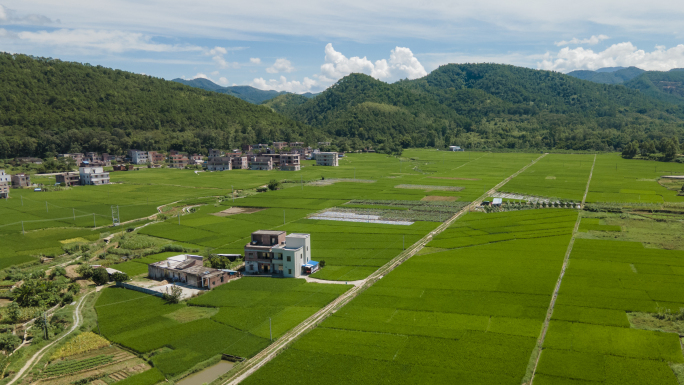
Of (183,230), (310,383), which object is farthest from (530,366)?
(183,230)

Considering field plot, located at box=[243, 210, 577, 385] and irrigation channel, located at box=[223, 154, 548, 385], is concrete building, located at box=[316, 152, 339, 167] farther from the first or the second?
field plot, located at box=[243, 210, 577, 385]

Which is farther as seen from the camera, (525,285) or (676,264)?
(676,264)

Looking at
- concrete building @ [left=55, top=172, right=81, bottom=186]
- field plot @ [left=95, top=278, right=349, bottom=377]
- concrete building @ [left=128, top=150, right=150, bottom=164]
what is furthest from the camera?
concrete building @ [left=128, top=150, right=150, bottom=164]

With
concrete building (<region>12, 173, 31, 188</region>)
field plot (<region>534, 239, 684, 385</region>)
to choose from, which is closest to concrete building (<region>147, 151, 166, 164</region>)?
concrete building (<region>12, 173, 31, 188</region>)

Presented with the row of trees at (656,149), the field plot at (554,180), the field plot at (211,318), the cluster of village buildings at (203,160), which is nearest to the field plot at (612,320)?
the field plot at (211,318)

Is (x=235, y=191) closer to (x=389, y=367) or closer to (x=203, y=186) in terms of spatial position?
(x=203, y=186)

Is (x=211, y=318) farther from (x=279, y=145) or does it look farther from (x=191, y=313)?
(x=279, y=145)

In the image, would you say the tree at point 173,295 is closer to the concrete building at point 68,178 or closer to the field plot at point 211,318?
the field plot at point 211,318
